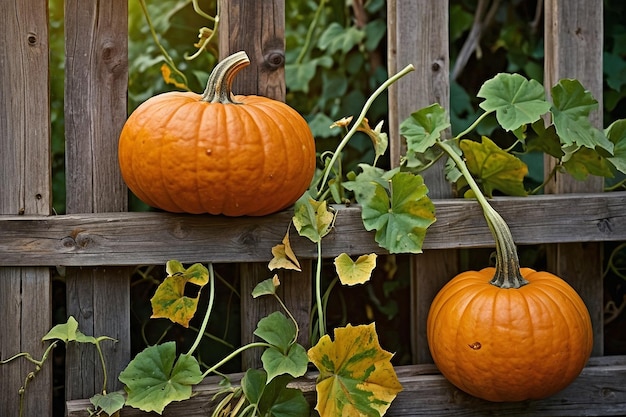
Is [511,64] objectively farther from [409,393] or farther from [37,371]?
[37,371]

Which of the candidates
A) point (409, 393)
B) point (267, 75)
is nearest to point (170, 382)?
point (409, 393)

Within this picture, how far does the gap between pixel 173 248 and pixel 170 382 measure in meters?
0.30

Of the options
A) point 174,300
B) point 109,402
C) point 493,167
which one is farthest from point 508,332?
Result: point 109,402

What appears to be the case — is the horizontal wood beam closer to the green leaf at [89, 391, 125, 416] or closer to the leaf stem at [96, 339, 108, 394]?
the leaf stem at [96, 339, 108, 394]

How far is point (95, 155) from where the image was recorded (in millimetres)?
1840

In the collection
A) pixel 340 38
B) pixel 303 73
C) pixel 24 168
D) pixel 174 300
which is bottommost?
pixel 174 300

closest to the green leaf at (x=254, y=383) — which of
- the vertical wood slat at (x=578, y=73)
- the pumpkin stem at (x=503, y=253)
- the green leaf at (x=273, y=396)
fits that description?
the green leaf at (x=273, y=396)

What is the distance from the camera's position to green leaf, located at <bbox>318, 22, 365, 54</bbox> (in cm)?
254

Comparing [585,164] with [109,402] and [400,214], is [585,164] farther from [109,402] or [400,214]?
[109,402]

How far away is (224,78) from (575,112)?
2.80ft

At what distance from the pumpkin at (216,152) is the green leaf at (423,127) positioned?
29 centimetres

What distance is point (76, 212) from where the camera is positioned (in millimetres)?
1838

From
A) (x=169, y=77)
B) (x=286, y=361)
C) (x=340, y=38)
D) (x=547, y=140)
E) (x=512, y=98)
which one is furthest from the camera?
(x=340, y=38)

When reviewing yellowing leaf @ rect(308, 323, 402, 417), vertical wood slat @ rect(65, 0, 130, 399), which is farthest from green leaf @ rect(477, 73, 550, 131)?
vertical wood slat @ rect(65, 0, 130, 399)
